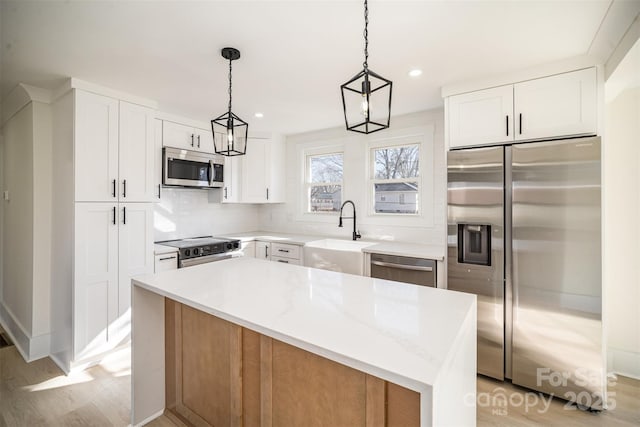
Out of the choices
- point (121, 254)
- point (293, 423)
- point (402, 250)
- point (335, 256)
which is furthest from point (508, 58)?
point (121, 254)

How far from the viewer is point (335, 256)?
329 cm

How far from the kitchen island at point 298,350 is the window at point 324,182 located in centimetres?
222

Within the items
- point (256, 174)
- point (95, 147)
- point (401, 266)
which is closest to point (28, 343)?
point (95, 147)

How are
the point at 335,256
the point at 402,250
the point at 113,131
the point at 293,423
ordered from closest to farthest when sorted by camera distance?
the point at 293,423
the point at 113,131
the point at 402,250
the point at 335,256

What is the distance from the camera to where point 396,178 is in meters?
3.70

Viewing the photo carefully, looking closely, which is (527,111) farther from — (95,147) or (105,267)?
(105,267)

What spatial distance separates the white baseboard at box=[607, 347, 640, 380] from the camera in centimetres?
245

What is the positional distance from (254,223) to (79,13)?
140 inches

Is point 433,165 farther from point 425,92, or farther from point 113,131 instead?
point 113,131

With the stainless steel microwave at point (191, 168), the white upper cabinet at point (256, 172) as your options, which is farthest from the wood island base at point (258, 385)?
the white upper cabinet at point (256, 172)

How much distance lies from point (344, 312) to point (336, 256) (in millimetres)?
2014

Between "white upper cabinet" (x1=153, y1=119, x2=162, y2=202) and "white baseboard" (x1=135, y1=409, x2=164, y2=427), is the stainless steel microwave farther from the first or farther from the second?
"white baseboard" (x1=135, y1=409, x2=164, y2=427)

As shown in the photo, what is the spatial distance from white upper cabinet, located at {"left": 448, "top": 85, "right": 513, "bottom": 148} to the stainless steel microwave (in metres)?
2.81

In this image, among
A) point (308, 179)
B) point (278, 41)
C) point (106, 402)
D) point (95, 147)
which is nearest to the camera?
point (278, 41)
